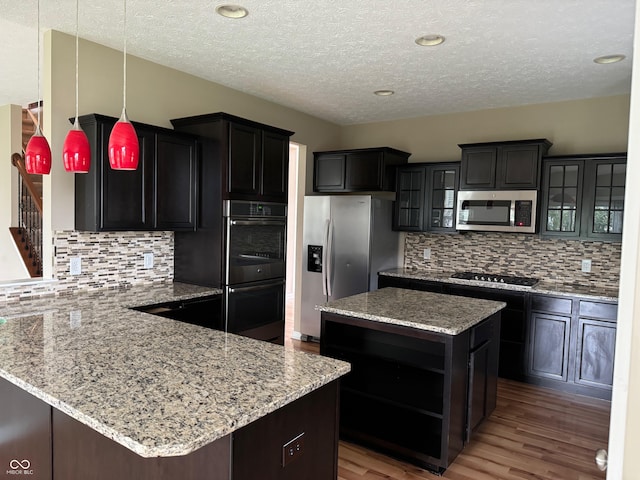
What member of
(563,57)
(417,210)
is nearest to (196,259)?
(417,210)

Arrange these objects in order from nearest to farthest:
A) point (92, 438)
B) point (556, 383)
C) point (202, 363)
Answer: point (92, 438) < point (202, 363) < point (556, 383)

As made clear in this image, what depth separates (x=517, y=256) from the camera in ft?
15.6

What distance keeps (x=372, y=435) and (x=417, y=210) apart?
282 cm

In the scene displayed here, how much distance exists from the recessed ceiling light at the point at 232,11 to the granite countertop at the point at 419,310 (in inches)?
74.4

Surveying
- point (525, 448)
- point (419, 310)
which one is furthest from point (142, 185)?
point (525, 448)

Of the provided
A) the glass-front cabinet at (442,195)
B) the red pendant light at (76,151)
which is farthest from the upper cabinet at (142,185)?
the glass-front cabinet at (442,195)

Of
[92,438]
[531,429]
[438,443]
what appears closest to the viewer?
[92,438]

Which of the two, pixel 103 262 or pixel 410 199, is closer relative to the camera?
pixel 103 262

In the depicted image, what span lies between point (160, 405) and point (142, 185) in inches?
90.2

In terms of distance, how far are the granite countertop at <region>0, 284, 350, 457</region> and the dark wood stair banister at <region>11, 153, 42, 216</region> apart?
11.2 ft

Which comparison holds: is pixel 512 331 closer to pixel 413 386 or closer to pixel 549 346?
pixel 549 346

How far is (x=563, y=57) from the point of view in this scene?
3.29 meters

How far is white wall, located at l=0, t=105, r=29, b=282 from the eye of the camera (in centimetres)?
586

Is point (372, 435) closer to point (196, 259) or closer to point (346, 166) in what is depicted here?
point (196, 259)
